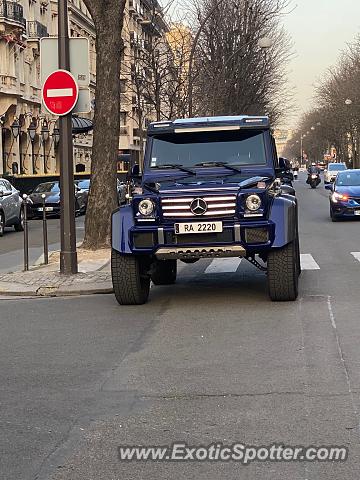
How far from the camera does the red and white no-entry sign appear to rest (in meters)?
12.4

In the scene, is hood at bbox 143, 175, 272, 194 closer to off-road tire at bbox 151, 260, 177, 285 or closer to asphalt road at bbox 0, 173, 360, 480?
asphalt road at bbox 0, 173, 360, 480

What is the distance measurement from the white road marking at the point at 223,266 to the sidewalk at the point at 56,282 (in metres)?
1.72

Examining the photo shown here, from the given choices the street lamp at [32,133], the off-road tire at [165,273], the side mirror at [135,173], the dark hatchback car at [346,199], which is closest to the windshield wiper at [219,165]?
the side mirror at [135,173]

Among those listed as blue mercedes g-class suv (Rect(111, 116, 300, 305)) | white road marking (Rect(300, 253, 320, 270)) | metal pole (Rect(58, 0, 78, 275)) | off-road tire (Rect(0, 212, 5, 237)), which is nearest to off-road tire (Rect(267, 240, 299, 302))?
blue mercedes g-class suv (Rect(111, 116, 300, 305))

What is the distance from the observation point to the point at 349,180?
25.3 metres

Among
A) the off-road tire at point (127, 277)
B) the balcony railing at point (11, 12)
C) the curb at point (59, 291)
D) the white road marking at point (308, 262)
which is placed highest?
the balcony railing at point (11, 12)

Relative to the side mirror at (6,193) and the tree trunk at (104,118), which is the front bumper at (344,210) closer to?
the side mirror at (6,193)

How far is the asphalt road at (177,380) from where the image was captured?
15.3ft

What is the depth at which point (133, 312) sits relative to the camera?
965 centimetres

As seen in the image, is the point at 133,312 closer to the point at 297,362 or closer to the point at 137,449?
the point at 297,362

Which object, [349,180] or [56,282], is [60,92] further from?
[349,180]

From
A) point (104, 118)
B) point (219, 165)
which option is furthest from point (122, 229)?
point (104, 118)

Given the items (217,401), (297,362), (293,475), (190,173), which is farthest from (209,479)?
(190,173)

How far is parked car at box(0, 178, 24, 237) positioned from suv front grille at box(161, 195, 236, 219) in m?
16.2
